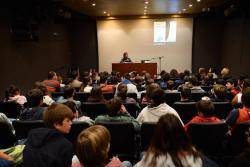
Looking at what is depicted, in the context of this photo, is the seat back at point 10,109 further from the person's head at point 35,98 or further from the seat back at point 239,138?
the seat back at point 239,138

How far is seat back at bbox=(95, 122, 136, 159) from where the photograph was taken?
3037 mm

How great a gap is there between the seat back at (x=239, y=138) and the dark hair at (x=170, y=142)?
139 cm

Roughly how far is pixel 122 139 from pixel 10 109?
93.9 inches

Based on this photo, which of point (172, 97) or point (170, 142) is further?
point (172, 97)

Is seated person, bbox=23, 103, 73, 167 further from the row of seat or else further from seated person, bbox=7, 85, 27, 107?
seated person, bbox=7, 85, 27, 107

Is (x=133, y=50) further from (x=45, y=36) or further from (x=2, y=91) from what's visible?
(x=2, y=91)

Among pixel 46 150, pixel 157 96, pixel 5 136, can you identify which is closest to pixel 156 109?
pixel 157 96

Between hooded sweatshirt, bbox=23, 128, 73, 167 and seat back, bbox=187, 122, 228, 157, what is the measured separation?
1.52 m

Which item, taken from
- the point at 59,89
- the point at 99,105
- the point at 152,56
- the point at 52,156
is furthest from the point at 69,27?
the point at 52,156

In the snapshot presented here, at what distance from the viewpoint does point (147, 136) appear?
303cm

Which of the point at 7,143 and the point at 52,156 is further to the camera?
the point at 7,143

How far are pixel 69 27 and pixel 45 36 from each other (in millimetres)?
3411

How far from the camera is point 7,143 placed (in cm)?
279

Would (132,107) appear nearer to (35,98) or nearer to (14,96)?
(35,98)
